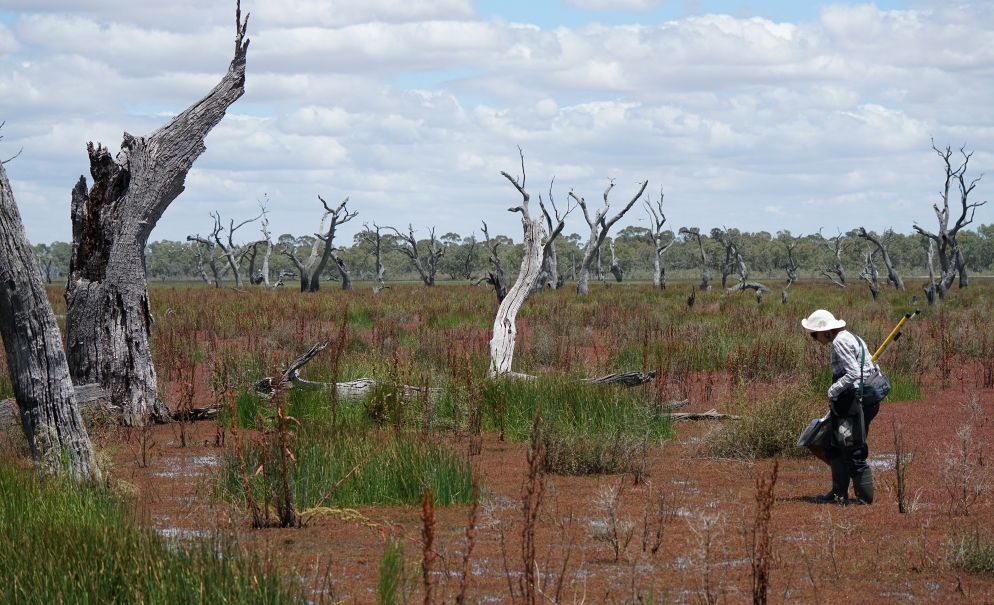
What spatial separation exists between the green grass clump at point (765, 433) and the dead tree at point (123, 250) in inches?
222

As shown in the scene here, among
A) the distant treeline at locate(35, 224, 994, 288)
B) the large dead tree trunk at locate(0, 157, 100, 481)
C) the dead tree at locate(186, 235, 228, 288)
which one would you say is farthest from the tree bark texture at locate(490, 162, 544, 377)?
the distant treeline at locate(35, 224, 994, 288)

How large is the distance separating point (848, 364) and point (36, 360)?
557 cm

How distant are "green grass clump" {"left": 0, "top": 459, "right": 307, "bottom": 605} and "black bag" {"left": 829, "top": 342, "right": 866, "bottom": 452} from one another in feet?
14.2

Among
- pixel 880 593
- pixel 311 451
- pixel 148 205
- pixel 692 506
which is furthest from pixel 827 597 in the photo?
pixel 148 205

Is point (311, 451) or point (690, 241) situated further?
point (690, 241)

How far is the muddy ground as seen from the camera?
546cm

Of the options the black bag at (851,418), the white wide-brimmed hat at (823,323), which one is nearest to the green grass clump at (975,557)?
the black bag at (851,418)

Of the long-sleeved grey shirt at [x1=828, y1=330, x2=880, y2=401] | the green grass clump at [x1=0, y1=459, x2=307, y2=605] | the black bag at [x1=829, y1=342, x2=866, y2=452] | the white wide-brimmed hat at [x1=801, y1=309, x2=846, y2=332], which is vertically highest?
the white wide-brimmed hat at [x1=801, y1=309, x2=846, y2=332]

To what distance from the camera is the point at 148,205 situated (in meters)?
10.6

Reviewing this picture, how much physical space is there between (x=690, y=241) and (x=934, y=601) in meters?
123

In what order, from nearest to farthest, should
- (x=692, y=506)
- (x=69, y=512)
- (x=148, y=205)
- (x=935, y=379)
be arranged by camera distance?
(x=69, y=512) → (x=692, y=506) → (x=148, y=205) → (x=935, y=379)

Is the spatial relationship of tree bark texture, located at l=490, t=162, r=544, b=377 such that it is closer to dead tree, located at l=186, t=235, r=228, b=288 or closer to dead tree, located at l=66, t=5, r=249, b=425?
dead tree, located at l=66, t=5, r=249, b=425

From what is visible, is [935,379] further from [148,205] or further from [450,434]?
[148,205]

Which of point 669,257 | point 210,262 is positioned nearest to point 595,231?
point 210,262
